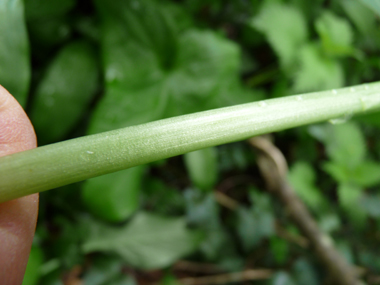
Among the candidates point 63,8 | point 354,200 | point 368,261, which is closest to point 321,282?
point 368,261

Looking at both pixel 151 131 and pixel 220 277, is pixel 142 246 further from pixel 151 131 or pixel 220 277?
pixel 151 131

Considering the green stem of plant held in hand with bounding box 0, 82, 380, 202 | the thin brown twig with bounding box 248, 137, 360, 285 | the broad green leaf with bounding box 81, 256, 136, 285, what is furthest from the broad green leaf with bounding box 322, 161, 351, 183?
the broad green leaf with bounding box 81, 256, 136, 285

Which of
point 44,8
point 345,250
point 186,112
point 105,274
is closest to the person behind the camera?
point 44,8

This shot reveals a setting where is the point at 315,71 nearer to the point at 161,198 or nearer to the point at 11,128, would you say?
the point at 161,198

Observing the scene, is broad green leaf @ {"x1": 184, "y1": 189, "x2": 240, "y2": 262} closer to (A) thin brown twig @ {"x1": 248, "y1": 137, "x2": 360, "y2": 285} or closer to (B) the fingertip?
(A) thin brown twig @ {"x1": 248, "y1": 137, "x2": 360, "y2": 285}

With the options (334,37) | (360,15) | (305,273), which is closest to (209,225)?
(305,273)

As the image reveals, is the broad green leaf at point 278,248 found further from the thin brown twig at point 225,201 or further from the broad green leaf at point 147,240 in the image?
the broad green leaf at point 147,240

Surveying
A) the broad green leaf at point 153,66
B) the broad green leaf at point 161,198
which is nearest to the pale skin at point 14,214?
the broad green leaf at point 153,66
